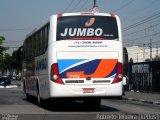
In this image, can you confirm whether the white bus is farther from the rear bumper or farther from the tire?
the tire

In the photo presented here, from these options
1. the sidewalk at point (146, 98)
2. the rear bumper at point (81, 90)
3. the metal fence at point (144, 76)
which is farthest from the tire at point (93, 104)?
the metal fence at point (144, 76)

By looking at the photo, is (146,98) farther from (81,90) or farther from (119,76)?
(81,90)

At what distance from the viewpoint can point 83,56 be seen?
60.5 ft

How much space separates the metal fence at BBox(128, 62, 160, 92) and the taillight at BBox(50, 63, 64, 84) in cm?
2420

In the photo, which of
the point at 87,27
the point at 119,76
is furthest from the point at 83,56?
the point at 119,76

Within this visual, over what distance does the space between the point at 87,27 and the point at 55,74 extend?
7.19ft

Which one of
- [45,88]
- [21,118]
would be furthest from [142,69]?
[21,118]

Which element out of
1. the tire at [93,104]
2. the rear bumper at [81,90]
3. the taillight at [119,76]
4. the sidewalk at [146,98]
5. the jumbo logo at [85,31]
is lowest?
the sidewalk at [146,98]

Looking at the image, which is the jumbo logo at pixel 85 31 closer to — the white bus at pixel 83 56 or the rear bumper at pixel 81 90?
the white bus at pixel 83 56

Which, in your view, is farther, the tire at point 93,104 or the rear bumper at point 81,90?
the tire at point 93,104

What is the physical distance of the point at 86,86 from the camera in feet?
59.5

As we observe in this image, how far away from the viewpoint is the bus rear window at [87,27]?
60.2 feet

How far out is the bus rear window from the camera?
1836 centimetres

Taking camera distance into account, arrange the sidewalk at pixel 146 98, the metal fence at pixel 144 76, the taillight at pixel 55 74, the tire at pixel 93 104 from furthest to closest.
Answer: the metal fence at pixel 144 76 → the sidewalk at pixel 146 98 → the tire at pixel 93 104 → the taillight at pixel 55 74
